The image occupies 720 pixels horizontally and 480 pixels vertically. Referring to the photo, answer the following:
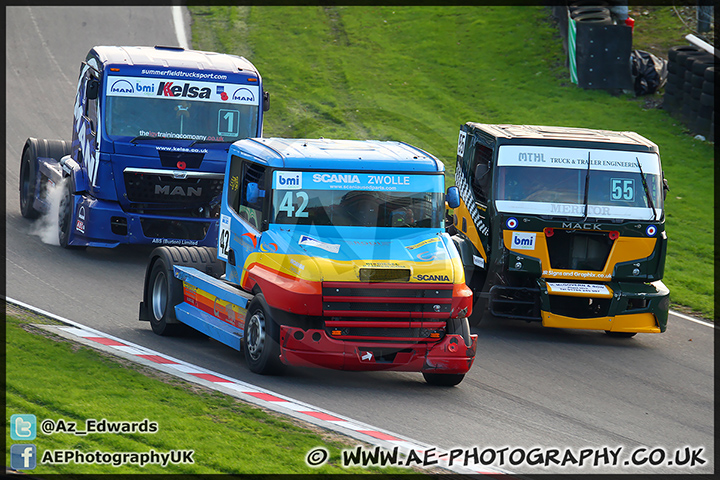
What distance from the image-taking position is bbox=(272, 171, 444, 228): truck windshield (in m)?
10.5

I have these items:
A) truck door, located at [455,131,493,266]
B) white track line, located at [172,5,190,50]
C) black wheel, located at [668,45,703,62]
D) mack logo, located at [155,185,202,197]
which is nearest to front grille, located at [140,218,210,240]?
mack logo, located at [155,185,202,197]

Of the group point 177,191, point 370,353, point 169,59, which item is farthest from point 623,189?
point 169,59

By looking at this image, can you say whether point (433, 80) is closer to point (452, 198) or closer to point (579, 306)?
point (579, 306)

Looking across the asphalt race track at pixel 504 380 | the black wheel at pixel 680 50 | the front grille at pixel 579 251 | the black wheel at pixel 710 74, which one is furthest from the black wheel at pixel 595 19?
the front grille at pixel 579 251

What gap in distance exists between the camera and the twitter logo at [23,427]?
7723mm

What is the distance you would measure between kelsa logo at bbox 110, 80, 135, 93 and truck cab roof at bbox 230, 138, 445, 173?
455 centimetres

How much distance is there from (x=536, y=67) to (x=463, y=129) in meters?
14.1

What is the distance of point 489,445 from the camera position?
8.94 meters

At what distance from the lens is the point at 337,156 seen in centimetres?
1066

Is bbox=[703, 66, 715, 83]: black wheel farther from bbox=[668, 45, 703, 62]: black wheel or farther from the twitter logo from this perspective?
the twitter logo

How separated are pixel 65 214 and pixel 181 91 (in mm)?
2795

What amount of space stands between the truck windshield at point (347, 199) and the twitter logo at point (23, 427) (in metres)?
3.40

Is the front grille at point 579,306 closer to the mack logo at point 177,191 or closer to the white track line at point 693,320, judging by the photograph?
the white track line at point 693,320

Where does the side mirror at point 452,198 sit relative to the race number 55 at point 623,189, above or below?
above
